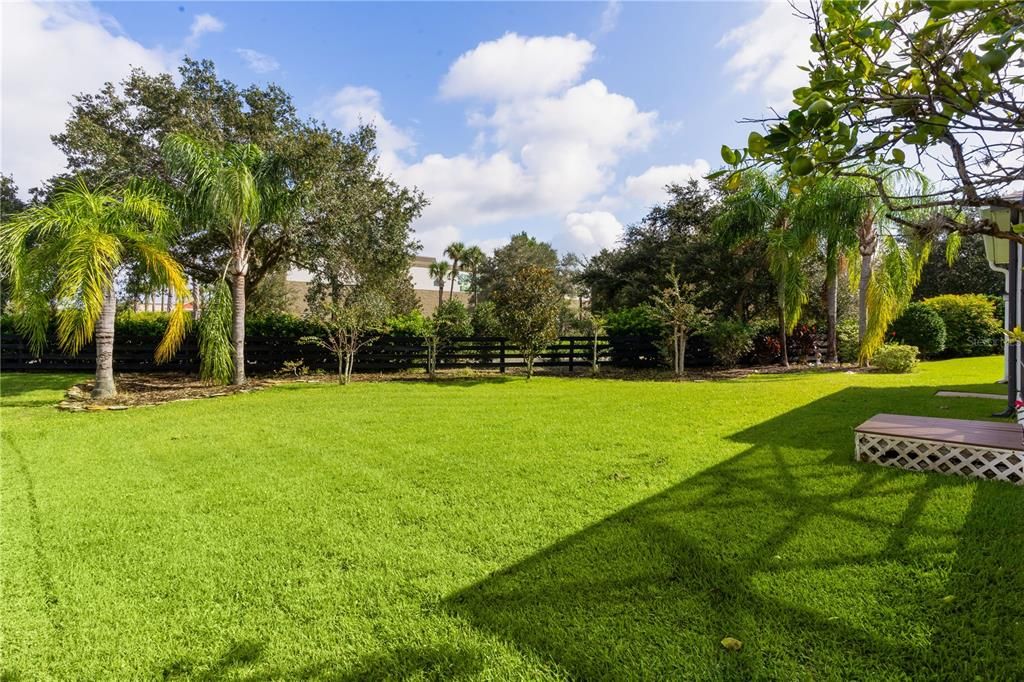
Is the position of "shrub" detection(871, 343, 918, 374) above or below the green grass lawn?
above

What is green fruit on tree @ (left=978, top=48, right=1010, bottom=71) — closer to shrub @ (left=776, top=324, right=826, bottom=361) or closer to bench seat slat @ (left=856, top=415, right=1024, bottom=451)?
bench seat slat @ (left=856, top=415, right=1024, bottom=451)

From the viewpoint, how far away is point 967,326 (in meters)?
15.5

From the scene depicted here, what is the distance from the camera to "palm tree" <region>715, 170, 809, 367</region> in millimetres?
12250

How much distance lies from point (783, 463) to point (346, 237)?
11300 mm

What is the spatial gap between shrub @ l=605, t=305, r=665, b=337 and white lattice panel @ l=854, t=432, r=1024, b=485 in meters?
9.06

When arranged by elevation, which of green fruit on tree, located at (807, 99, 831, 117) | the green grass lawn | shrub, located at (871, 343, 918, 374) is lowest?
the green grass lawn

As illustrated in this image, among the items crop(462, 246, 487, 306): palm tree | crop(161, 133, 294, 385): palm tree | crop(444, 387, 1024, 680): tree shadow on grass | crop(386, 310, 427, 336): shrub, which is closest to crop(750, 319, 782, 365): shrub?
crop(386, 310, 427, 336): shrub

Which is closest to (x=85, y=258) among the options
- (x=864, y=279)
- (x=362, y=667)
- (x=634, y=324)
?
(x=362, y=667)

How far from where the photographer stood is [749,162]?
140 cm

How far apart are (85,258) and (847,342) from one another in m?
17.8

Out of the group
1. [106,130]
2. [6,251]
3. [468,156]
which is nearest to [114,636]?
[6,251]

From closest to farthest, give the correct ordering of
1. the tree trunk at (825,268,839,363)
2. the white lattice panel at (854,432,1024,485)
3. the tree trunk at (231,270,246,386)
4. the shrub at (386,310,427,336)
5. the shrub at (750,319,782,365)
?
1. the white lattice panel at (854,432,1024,485)
2. the tree trunk at (231,270,246,386)
3. the shrub at (386,310,427,336)
4. the tree trunk at (825,268,839,363)
5. the shrub at (750,319,782,365)

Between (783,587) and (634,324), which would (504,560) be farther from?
(634,324)

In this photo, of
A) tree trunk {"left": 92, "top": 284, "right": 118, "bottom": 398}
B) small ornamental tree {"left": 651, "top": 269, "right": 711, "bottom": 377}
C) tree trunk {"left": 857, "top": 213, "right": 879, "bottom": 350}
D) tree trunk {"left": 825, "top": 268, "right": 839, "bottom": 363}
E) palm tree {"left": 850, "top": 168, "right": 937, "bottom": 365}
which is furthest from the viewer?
tree trunk {"left": 825, "top": 268, "right": 839, "bottom": 363}
